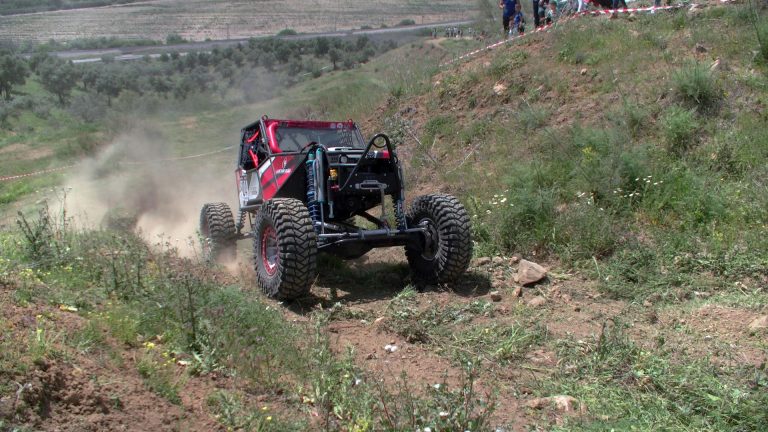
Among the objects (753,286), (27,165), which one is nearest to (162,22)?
(27,165)

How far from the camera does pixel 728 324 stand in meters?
5.64

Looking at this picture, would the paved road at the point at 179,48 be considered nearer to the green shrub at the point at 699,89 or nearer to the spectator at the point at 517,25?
the spectator at the point at 517,25

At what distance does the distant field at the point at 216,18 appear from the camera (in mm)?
30844

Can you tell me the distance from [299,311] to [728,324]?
4063 mm

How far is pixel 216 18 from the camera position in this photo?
3394 centimetres

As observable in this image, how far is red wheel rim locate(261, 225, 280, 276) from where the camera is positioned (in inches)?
287

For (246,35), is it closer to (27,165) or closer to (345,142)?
(27,165)

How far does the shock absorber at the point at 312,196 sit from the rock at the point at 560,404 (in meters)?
3.61

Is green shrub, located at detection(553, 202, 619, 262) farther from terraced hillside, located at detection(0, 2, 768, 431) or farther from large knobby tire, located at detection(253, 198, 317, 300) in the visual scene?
large knobby tire, located at detection(253, 198, 317, 300)

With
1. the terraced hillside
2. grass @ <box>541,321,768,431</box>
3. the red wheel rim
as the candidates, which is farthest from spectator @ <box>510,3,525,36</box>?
grass @ <box>541,321,768,431</box>

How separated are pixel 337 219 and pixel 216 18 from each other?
94.8ft

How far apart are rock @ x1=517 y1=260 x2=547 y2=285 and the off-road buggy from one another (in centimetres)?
70

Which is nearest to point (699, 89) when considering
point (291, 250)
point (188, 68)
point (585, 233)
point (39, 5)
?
point (585, 233)

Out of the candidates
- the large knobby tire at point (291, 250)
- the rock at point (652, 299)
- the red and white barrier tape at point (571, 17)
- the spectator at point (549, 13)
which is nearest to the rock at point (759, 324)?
the rock at point (652, 299)
